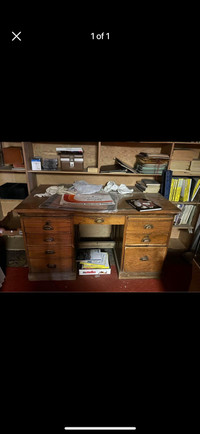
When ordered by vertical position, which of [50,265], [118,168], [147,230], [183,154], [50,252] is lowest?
[50,265]

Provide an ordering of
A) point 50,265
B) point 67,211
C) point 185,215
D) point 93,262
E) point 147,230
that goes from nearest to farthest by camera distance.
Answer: point 67,211 < point 147,230 < point 50,265 < point 93,262 < point 185,215

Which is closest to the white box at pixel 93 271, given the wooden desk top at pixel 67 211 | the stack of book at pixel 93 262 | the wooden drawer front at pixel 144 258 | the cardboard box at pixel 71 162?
the stack of book at pixel 93 262

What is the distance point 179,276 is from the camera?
212cm

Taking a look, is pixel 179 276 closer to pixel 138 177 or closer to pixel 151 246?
pixel 151 246

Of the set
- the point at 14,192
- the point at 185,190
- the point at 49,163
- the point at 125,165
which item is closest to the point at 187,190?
the point at 185,190

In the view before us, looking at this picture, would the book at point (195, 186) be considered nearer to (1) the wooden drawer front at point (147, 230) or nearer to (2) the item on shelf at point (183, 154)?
(2) the item on shelf at point (183, 154)

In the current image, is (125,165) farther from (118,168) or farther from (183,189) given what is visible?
(183,189)

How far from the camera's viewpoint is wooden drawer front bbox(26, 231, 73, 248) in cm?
173

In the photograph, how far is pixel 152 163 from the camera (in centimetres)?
198

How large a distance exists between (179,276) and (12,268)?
5.88 ft

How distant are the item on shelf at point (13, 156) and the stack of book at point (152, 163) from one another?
3.93ft

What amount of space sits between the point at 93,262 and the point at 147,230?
0.70 m

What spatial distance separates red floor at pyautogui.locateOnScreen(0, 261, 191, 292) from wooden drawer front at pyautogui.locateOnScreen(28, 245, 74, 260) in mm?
296

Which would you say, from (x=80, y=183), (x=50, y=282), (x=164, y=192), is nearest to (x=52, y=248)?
(x=50, y=282)
